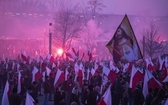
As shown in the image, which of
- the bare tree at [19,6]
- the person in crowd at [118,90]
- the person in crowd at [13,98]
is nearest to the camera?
the person in crowd at [13,98]

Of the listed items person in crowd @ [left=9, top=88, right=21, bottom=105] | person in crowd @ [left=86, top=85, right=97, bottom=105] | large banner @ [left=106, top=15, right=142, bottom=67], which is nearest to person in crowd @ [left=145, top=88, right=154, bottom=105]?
large banner @ [left=106, top=15, right=142, bottom=67]

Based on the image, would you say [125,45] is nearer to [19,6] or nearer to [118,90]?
[118,90]

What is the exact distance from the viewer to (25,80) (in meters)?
17.4

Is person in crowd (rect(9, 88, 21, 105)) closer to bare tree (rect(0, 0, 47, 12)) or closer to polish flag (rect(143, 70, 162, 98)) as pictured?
polish flag (rect(143, 70, 162, 98))

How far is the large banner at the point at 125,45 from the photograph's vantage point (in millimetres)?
12817

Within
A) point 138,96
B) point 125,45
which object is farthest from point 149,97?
point 125,45

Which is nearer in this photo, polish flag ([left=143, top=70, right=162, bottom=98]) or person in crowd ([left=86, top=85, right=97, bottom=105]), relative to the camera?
polish flag ([left=143, top=70, right=162, bottom=98])

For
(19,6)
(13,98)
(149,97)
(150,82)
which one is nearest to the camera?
(150,82)

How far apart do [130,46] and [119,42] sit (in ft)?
2.23

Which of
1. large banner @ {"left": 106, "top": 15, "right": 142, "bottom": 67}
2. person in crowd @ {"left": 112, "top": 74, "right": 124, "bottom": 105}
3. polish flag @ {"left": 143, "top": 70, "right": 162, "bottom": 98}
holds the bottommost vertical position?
person in crowd @ {"left": 112, "top": 74, "right": 124, "bottom": 105}

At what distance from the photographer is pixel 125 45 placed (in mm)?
13328

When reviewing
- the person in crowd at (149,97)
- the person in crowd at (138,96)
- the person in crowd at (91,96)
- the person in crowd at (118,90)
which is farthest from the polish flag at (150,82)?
the person in crowd at (118,90)

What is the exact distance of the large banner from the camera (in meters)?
12.8

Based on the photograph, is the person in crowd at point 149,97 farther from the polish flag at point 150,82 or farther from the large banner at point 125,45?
the large banner at point 125,45
